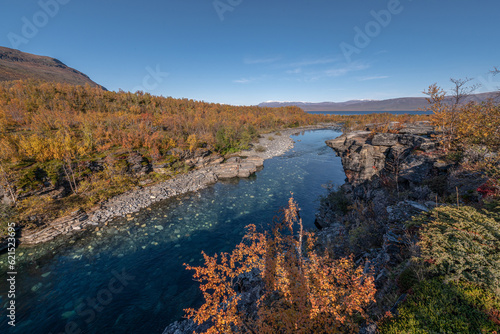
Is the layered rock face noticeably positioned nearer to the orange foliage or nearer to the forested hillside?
the forested hillside

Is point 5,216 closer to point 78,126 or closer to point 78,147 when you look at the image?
point 78,147

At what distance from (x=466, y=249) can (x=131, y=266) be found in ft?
67.0

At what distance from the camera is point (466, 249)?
20.9 ft

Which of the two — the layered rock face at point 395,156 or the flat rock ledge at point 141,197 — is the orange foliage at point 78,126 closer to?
the flat rock ledge at point 141,197

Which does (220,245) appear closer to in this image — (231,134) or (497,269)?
(497,269)

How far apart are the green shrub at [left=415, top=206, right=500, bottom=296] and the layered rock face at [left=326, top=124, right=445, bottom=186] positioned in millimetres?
10649

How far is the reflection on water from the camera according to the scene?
11109mm

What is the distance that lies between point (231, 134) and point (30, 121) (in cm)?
4162

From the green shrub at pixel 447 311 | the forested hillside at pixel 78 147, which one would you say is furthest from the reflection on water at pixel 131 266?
the green shrub at pixel 447 311

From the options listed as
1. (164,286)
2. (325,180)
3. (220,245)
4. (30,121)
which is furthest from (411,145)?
(30,121)

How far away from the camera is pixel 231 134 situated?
2069 inches

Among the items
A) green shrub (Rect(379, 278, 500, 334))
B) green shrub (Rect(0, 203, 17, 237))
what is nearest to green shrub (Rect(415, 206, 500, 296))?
green shrub (Rect(379, 278, 500, 334))

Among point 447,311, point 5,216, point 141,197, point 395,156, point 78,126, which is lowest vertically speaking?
→ point 141,197

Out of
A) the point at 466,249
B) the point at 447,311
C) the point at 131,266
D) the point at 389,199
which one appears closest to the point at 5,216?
the point at 131,266
